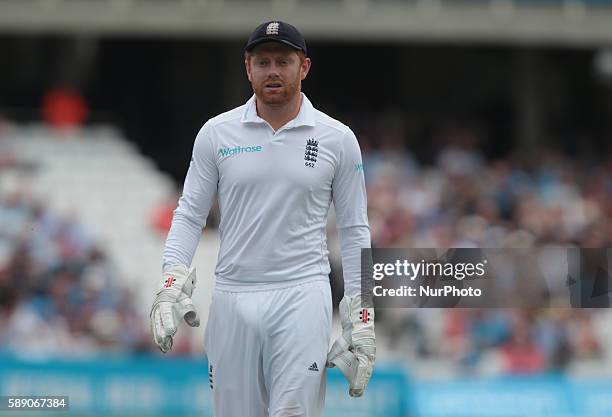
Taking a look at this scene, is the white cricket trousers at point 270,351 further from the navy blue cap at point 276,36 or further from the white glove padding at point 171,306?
the navy blue cap at point 276,36

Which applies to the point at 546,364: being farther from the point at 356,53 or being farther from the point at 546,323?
the point at 356,53

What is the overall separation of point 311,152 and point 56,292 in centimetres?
890

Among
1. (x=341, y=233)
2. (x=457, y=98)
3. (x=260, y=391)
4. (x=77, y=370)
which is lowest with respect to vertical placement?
(x=260, y=391)

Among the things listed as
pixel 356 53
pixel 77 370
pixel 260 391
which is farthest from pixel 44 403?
pixel 356 53

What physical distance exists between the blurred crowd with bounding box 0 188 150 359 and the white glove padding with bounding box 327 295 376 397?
26.4 ft

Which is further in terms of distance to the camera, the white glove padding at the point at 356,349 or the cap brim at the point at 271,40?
the white glove padding at the point at 356,349

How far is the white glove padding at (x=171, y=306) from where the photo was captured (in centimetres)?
Result: 438

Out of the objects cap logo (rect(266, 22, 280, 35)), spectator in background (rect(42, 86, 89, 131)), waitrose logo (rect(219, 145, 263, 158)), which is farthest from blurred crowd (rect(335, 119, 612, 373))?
cap logo (rect(266, 22, 280, 35))

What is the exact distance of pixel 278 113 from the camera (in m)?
4.55

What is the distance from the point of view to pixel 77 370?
11.7 m

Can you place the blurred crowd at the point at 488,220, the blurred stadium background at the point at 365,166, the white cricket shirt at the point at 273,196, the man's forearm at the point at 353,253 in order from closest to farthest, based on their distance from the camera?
the white cricket shirt at the point at 273,196 < the man's forearm at the point at 353,253 < the blurred stadium background at the point at 365,166 < the blurred crowd at the point at 488,220

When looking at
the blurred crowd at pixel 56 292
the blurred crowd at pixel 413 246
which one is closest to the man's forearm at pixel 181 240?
the blurred crowd at pixel 413 246

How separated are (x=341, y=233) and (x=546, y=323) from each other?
8266 mm

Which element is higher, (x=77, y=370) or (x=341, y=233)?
(x=77, y=370)
